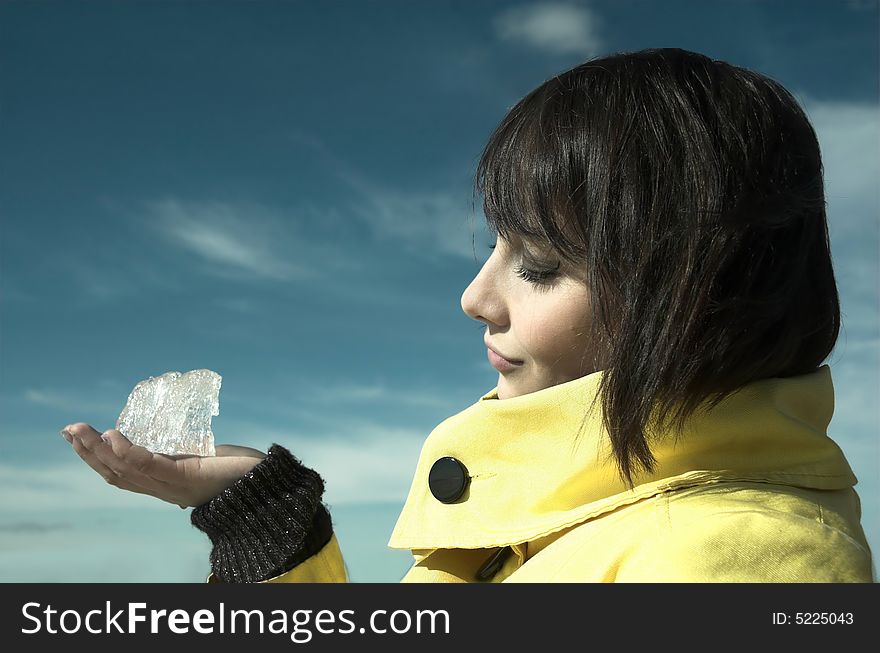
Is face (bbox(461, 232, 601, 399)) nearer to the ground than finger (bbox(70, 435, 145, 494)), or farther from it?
farther from it

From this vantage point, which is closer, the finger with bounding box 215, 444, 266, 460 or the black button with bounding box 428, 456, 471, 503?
the black button with bounding box 428, 456, 471, 503

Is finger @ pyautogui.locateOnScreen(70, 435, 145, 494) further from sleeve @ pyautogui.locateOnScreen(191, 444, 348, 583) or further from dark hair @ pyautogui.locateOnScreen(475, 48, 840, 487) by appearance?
dark hair @ pyautogui.locateOnScreen(475, 48, 840, 487)

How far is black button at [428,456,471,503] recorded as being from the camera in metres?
1.99

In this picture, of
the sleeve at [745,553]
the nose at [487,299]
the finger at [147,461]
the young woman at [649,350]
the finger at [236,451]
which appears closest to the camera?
the sleeve at [745,553]

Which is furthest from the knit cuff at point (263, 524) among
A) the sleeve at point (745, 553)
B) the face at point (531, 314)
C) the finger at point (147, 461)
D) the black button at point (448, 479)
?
the sleeve at point (745, 553)

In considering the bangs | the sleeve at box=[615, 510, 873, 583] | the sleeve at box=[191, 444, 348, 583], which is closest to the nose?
the bangs

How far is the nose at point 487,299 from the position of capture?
1.99 meters

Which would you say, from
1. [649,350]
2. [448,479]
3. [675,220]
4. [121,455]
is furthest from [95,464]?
[675,220]

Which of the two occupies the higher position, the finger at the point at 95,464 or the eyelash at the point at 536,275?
the eyelash at the point at 536,275

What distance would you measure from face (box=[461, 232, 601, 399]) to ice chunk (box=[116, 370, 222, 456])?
3.92 ft

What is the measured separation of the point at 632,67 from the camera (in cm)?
Result: 208

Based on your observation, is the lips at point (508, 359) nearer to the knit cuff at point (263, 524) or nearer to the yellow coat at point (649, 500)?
the yellow coat at point (649, 500)

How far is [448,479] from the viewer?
200 cm

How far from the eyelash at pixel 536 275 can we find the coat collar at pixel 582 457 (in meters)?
0.26
